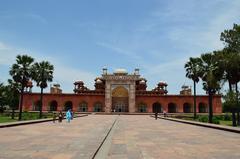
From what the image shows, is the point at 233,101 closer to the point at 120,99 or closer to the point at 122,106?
the point at 122,106

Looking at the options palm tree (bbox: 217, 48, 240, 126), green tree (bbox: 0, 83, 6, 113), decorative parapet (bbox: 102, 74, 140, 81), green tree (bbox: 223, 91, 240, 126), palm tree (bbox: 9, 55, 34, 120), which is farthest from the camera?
decorative parapet (bbox: 102, 74, 140, 81)

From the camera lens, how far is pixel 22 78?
38719mm

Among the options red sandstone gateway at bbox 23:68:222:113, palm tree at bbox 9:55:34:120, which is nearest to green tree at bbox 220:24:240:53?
palm tree at bbox 9:55:34:120

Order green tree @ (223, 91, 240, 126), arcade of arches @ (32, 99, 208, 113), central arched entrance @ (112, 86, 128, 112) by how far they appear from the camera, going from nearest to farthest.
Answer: green tree @ (223, 91, 240, 126), arcade of arches @ (32, 99, 208, 113), central arched entrance @ (112, 86, 128, 112)

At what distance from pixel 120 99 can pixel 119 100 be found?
1.19 feet

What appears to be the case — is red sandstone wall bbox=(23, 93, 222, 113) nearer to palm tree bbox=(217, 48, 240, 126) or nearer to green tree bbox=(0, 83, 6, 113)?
green tree bbox=(0, 83, 6, 113)

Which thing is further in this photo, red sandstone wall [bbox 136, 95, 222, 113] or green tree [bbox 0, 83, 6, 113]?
red sandstone wall [bbox 136, 95, 222, 113]

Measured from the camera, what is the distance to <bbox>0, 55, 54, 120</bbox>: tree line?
125ft

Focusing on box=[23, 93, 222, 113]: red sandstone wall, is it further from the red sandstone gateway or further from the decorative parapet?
the decorative parapet

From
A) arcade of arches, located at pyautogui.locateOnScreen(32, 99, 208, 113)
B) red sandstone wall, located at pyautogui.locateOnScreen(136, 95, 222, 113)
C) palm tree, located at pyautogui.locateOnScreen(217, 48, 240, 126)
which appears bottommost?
arcade of arches, located at pyautogui.locateOnScreen(32, 99, 208, 113)

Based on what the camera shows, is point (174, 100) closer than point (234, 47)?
No

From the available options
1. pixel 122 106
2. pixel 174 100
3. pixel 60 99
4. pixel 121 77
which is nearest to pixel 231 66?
pixel 174 100

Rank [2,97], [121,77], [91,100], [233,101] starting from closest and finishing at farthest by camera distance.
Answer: [233,101], [2,97], [91,100], [121,77]

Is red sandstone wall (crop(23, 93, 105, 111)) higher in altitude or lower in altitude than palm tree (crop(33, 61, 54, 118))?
lower
